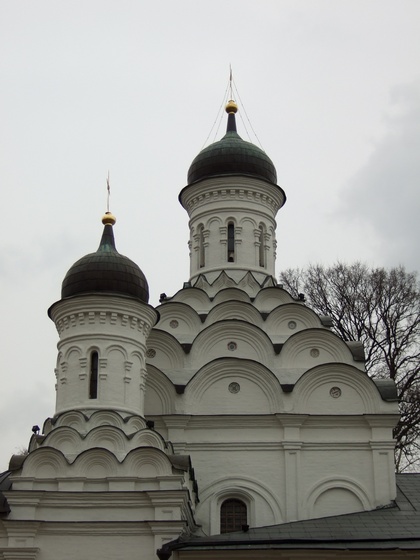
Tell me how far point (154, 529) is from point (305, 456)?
3.91 metres

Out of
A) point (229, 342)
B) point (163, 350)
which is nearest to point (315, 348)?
point (229, 342)

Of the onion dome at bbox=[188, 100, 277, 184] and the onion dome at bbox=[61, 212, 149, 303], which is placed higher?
the onion dome at bbox=[188, 100, 277, 184]

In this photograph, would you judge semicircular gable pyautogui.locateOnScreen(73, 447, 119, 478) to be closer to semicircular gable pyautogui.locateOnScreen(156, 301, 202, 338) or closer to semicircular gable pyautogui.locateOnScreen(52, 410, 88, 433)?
semicircular gable pyautogui.locateOnScreen(52, 410, 88, 433)

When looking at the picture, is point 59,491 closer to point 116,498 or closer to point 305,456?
point 116,498

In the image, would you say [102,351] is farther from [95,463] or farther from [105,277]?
[95,463]

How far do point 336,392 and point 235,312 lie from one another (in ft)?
9.93

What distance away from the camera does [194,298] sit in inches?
827

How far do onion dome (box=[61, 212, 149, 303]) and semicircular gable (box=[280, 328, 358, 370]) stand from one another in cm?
342

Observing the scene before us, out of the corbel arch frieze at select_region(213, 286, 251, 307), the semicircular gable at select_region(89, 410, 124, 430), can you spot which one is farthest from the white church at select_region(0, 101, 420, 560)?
the corbel arch frieze at select_region(213, 286, 251, 307)

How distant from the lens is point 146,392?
18859mm

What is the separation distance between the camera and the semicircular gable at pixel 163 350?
19.6m

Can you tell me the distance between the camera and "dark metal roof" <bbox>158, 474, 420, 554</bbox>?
50.3ft

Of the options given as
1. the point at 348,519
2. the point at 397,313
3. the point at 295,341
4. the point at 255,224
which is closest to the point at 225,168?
the point at 255,224

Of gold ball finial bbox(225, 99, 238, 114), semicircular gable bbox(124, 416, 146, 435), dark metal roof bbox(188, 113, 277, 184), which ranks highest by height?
gold ball finial bbox(225, 99, 238, 114)
